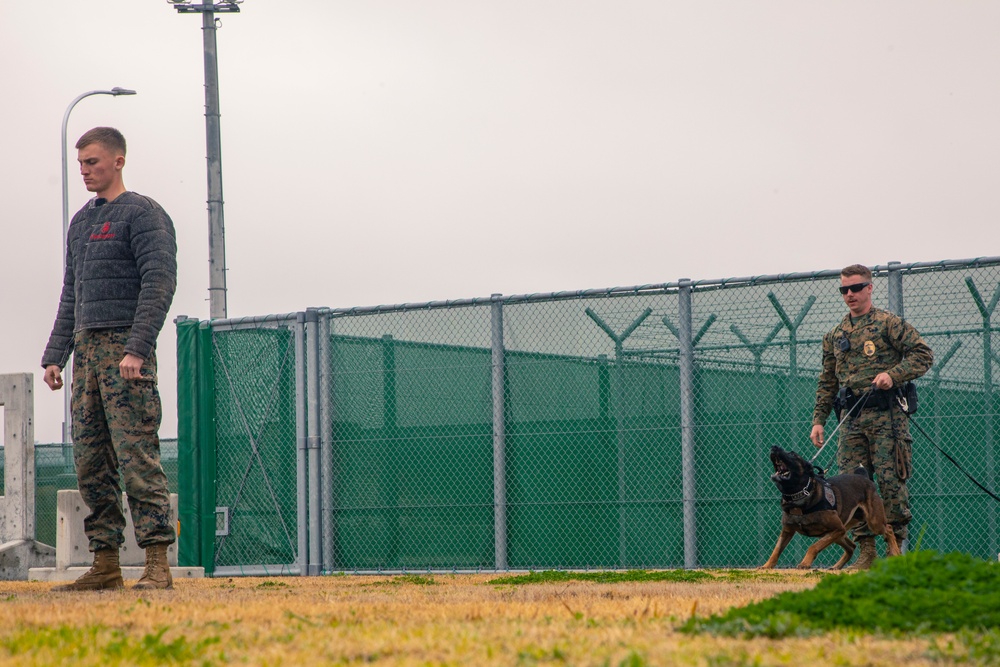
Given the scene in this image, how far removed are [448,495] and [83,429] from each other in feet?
13.7

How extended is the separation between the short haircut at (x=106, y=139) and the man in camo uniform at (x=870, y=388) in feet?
15.4

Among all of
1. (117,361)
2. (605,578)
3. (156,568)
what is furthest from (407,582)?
(117,361)

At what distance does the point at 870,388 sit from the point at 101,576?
4.95m

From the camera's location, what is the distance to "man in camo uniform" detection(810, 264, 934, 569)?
344 inches

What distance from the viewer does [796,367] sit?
998 cm

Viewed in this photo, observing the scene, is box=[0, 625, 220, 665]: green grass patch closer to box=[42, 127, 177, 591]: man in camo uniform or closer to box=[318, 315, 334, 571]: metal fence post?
box=[42, 127, 177, 591]: man in camo uniform

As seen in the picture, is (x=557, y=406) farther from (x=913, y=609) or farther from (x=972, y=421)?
(x=913, y=609)

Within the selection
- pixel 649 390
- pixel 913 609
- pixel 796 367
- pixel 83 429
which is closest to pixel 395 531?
pixel 649 390

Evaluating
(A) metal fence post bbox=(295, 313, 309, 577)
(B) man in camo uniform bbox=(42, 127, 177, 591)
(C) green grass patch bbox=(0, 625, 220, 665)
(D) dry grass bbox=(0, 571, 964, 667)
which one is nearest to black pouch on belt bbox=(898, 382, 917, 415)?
(D) dry grass bbox=(0, 571, 964, 667)

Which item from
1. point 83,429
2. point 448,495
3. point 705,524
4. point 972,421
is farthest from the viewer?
point 448,495

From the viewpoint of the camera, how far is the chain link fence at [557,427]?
31.6 feet

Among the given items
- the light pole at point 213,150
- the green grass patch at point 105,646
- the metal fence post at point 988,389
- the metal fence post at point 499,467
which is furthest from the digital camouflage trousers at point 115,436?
the light pole at point 213,150

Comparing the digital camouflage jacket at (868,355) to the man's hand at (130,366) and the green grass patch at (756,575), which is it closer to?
Answer: the green grass patch at (756,575)

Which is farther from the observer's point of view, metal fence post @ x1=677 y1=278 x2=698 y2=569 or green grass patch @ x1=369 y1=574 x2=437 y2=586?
metal fence post @ x1=677 y1=278 x2=698 y2=569
